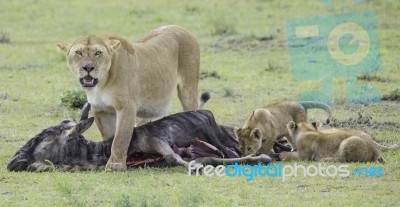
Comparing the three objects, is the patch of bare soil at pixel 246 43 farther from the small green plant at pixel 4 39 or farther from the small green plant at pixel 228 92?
the small green plant at pixel 4 39

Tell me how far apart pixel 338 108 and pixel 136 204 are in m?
5.61

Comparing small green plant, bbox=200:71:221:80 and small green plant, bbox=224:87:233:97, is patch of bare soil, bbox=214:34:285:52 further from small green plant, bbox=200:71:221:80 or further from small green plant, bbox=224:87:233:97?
small green plant, bbox=224:87:233:97

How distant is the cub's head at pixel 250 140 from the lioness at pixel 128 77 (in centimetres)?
82

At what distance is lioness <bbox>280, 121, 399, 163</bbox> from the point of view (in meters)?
9.01

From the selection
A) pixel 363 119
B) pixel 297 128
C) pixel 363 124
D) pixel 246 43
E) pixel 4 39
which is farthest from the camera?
pixel 4 39

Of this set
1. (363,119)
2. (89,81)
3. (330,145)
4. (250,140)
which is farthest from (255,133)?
(363,119)

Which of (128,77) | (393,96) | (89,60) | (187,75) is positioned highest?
(89,60)

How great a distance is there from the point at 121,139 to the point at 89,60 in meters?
0.73

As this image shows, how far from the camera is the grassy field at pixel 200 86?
7926 millimetres

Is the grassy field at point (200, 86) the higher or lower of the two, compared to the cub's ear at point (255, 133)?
lower

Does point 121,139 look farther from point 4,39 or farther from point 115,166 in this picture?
point 4,39

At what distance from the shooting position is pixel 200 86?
14320 mm

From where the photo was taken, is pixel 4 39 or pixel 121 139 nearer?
pixel 121 139

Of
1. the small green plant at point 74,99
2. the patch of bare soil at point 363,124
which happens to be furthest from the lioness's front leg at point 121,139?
the small green plant at point 74,99
